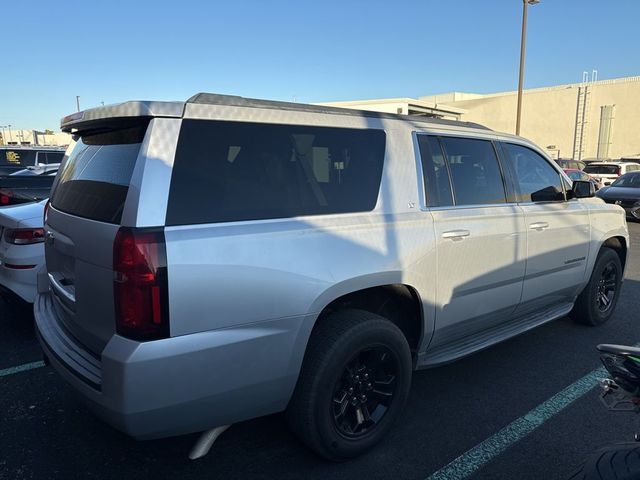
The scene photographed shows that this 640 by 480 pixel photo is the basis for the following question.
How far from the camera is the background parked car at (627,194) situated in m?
13.3

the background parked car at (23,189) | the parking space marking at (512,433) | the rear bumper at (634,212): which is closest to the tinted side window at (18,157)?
the background parked car at (23,189)

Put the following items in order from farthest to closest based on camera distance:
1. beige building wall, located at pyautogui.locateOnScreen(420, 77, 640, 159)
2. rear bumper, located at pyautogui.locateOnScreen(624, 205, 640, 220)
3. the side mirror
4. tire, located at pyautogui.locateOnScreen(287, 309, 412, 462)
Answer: beige building wall, located at pyautogui.locateOnScreen(420, 77, 640, 159), rear bumper, located at pyautogui.locateOnScreen(624, 205, 640, 220), the side mirror, tire, located at pyautogui.locateOnScreen(287, 309, 412, 462)

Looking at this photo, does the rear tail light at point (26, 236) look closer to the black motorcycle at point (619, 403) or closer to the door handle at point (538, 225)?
the door handle at point (538, 225)

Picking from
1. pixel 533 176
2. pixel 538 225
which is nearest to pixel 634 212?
pixel 533 176

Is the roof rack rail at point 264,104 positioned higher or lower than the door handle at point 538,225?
higher

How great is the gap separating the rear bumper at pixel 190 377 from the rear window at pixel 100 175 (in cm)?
62

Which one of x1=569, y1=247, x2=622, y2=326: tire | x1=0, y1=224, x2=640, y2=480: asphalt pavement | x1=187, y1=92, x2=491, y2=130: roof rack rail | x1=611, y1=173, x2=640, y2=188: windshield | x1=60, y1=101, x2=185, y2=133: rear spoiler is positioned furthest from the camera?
x1=611, y1=173, x2=640, y2=188: windshield

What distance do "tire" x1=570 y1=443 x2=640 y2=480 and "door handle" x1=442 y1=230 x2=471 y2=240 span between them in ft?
4.96

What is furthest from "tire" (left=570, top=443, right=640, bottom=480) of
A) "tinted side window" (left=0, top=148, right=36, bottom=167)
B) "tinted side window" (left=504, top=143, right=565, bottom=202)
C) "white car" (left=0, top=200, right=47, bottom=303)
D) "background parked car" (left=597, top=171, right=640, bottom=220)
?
"tinted side window" (left=0, top=148, right=36, bottom=167)

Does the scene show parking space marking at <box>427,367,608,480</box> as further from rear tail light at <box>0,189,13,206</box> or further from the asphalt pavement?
rear tail light at <box>0,189,13,206</box>

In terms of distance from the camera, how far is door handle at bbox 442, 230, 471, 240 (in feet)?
10.1

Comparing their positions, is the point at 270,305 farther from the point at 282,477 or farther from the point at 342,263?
the point at 282,477

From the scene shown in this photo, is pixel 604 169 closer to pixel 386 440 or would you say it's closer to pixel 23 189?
pixel 386 440

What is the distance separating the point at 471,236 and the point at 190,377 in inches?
81.2
